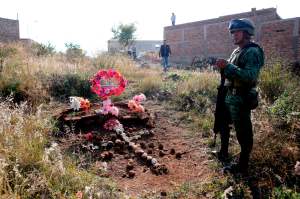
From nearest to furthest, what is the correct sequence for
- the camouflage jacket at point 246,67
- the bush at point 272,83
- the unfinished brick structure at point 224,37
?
the camouflage jacket at point 246,67, the bush at point 272,83, the unfinished brick structure at point 224,37

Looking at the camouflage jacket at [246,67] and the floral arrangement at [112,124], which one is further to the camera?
the floral arrangement at [112,124]

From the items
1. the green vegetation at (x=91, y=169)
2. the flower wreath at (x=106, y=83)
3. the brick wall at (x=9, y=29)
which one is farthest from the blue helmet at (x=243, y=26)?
the brick wall at (x=9, y=29)

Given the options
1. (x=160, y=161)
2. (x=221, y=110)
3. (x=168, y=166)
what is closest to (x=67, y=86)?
(x=160, y=161)

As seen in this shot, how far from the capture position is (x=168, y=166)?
475 centimetres

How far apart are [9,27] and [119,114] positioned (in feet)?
78.8

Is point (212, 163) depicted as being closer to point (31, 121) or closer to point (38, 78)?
point (31, 121)

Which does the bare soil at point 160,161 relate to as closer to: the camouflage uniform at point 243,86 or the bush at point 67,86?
the camouflage uniform at point 243,86

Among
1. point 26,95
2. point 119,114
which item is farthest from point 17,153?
point 26,95

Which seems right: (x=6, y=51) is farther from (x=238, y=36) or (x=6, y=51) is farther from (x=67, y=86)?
(x=238, y=36)

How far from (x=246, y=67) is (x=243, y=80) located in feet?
0.51

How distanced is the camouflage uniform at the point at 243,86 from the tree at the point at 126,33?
29.6m

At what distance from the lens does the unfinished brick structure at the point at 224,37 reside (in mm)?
15727

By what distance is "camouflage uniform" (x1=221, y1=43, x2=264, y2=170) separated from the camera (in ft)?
12.4

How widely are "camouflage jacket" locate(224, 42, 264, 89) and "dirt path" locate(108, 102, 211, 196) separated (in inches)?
50.0
